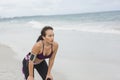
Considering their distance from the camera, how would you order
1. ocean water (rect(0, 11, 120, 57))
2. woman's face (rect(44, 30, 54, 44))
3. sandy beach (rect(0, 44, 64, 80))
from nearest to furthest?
woman's face (rect(44, 30, 54, 44)), sandy beach (rect(0, 44, 64, 80)), ocean water (rect(0, 11, 120, 57))

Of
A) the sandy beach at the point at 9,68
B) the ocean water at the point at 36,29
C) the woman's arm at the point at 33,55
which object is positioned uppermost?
the woman's arm at the point at 33,55

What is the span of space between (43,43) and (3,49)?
8.35 m

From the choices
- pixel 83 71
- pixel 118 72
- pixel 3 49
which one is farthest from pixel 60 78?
pixel 3 49

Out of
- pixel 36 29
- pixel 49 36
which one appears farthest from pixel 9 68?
pixel 36 29

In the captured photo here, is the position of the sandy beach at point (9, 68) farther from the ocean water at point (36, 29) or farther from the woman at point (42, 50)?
the woman at point (42, 50)

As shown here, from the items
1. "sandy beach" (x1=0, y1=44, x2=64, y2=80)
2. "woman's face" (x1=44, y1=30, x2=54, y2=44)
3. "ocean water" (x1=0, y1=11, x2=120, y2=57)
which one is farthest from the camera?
"ocean water" (x1=0, y1=11, x2=120, y2=57)

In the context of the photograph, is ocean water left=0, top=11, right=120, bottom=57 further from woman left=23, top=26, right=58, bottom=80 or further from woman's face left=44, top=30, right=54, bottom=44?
woman's face left=44, top=30, right=54, bottom=44

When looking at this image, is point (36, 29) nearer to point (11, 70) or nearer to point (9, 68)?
point (9, 68)

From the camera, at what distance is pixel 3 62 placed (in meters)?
9.45

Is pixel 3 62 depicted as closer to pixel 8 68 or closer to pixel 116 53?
pixel 8 68

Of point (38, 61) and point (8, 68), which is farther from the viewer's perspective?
point (8, 68)

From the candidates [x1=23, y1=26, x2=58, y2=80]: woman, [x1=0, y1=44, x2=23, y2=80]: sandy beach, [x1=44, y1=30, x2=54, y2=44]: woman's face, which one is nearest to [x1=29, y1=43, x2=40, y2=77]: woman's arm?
[x1=23, y1=26, x2=58, y2=80]: woman

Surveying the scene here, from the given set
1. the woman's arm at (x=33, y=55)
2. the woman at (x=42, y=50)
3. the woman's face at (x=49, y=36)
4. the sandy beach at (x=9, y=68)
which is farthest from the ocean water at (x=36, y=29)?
the woman's face at (x=49, y=36)

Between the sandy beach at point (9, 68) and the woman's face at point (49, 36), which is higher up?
the woman's face at point (49, 36)
